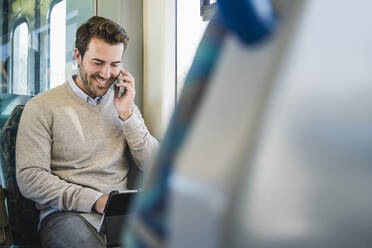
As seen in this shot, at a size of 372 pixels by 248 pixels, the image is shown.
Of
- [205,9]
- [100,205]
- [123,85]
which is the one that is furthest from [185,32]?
[100,205]

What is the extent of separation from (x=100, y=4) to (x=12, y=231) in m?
1.37

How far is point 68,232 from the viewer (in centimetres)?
122

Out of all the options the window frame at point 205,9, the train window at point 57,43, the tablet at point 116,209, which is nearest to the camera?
the tablet at point 116,209

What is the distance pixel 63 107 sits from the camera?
1488 millimetres

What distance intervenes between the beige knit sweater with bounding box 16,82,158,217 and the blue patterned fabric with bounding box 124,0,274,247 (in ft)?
3.94

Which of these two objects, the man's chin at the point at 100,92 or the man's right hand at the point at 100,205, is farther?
the man's chin at the point at 100,92

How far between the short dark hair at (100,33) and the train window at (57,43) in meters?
0.50

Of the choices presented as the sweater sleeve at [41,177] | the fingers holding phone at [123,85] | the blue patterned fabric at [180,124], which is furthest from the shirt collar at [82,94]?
the blue patterned fabric at [180,124]

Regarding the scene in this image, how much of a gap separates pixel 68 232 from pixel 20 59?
3.78 ft

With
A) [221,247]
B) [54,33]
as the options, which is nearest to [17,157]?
[54,33]

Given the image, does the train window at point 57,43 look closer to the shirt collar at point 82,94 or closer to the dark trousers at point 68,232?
the shirt collar at point 82,94

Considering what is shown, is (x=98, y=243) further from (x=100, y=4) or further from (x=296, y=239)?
(x=100, y=4)

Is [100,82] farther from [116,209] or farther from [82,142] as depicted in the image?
[116,209]

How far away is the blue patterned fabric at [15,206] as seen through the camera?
1367 mm
